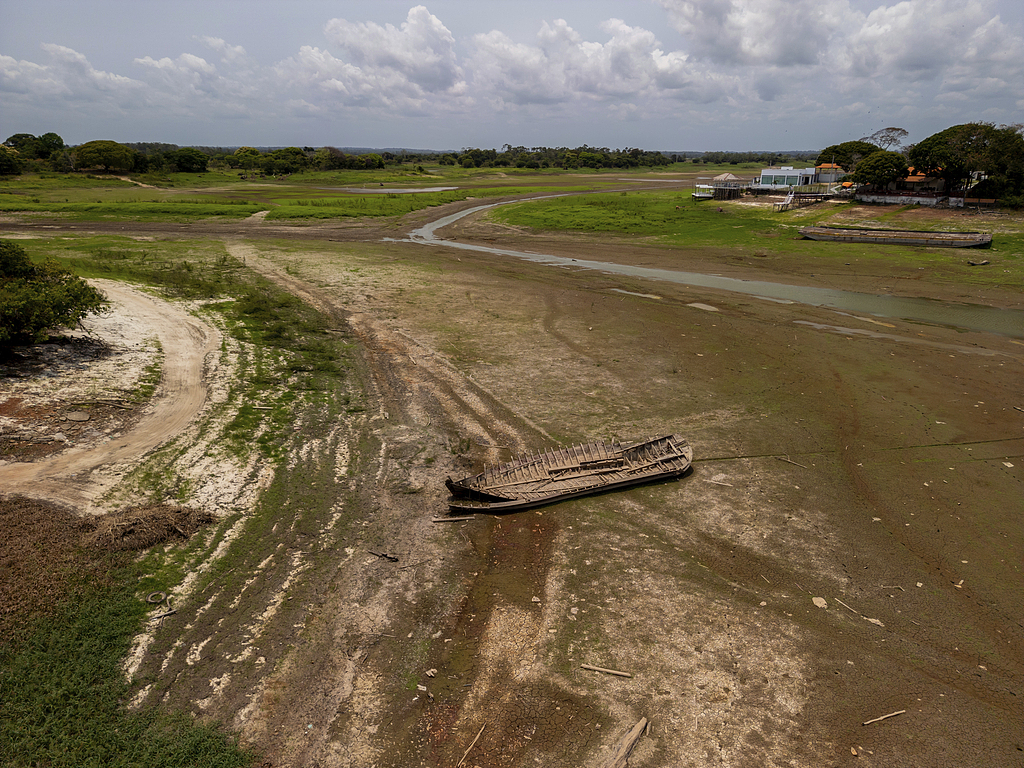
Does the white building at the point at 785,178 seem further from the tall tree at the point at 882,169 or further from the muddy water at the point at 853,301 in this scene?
the muddy water at the point at 853,301

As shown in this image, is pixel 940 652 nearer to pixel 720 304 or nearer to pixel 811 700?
pixel 811 700

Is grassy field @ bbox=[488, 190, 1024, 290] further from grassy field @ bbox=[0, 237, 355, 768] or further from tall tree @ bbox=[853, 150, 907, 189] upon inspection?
grassy field @ bbox=[0, 237, 355, 768]

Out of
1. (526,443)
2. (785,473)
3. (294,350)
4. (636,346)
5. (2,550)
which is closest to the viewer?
(2,550)

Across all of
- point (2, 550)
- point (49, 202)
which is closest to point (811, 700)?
point (2, 550)

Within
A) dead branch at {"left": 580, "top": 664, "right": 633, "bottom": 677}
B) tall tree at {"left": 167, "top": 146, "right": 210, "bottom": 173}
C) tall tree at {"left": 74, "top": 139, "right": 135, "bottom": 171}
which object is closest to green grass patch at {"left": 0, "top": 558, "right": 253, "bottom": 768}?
dead branch at {"left": 580, "top": 664, "right": 633, "bottom": 677}

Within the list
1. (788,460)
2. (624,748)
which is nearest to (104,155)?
(788,460)

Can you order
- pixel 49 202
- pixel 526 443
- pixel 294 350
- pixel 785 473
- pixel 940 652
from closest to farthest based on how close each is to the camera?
pixel 940 652, pixel 785 473, pixel 526 443, pixel 294 350, pixel 49 202
